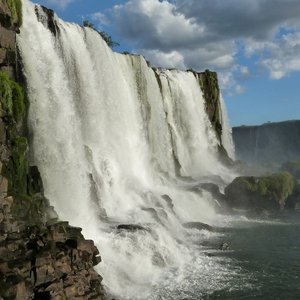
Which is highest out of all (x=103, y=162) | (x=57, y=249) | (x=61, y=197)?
(x=103, y=162)

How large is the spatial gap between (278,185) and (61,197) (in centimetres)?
1686

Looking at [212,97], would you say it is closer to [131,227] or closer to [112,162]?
[112,162]

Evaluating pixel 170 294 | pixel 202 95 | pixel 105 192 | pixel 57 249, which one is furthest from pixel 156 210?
pixel 202 95

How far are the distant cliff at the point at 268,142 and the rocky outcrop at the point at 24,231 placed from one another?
1874 inches

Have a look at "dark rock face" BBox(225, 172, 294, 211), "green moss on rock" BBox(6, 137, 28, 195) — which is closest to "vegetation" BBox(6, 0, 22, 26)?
"green moss on rock" BBox(6, 137, 28, 195)

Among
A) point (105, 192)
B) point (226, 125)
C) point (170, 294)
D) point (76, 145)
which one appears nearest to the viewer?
point (170, 294)

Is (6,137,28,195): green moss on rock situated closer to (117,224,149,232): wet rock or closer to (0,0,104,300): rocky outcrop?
(0,0,104,300): rocky outcrop

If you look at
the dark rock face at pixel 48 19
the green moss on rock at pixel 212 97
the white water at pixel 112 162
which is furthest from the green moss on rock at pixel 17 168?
the green moss on rock at pixel 212 97

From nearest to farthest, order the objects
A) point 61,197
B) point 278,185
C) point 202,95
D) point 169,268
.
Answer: point 169,268, point 61,197, point 278,185, point 202,95

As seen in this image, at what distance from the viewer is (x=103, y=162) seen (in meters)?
24.0

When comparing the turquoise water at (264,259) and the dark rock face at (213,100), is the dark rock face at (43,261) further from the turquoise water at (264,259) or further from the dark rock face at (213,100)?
the dark rock face at (213,100)

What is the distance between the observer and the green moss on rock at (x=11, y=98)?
53.8ft

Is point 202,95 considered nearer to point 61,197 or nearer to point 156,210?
point 156,210

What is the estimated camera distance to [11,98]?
1705cm
